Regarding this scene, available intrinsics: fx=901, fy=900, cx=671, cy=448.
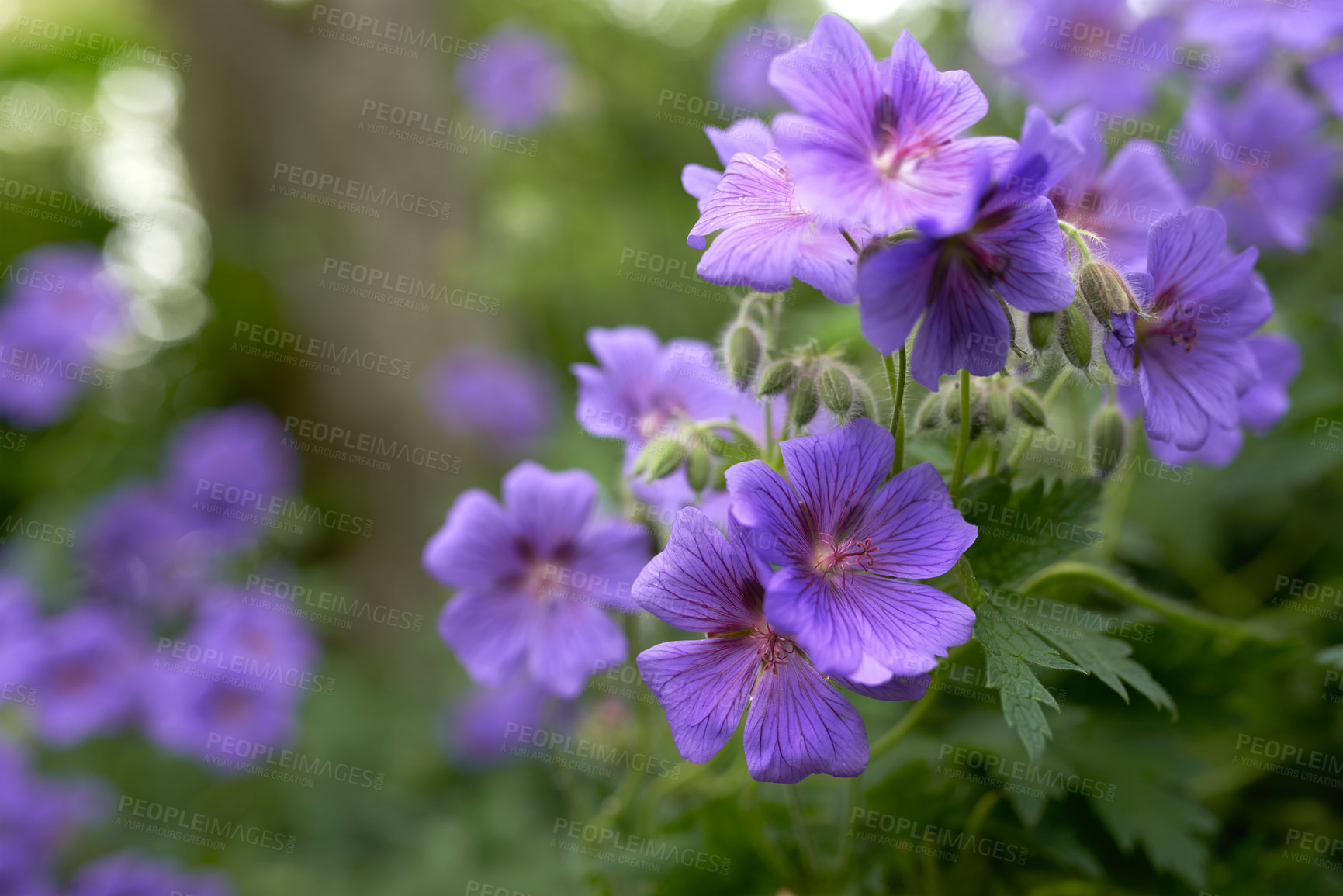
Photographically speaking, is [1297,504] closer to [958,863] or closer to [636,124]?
[958,863]

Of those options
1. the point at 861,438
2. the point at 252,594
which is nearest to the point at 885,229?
the point at 861,438

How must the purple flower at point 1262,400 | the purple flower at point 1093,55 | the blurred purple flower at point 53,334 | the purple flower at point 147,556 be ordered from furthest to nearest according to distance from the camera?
the blurred purple flower at point 53,334 → the purple flower at point 147,556 → the purple flower at point 1093,55 → the purple flower at point 1262,400

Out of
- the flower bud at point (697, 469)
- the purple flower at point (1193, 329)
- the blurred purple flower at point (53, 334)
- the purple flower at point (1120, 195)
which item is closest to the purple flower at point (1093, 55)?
the purple flower at point (1120, 195)

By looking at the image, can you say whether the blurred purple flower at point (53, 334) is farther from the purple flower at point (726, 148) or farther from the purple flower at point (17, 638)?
the purple flower at point (726, 148)

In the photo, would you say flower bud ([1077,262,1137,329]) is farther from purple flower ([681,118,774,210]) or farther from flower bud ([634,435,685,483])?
flower bud ([634,435,685,483])

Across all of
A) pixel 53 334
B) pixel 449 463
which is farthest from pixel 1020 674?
pixel 53 334

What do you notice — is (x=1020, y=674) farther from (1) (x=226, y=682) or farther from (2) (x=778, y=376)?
(1) (x=226, y=682)

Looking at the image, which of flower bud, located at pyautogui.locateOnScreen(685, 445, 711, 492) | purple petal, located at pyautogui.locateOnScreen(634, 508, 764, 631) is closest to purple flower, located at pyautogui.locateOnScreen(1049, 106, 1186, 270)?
flower bud, located at pyautogui.locateOnScreen(685, 445, 711, 492)
